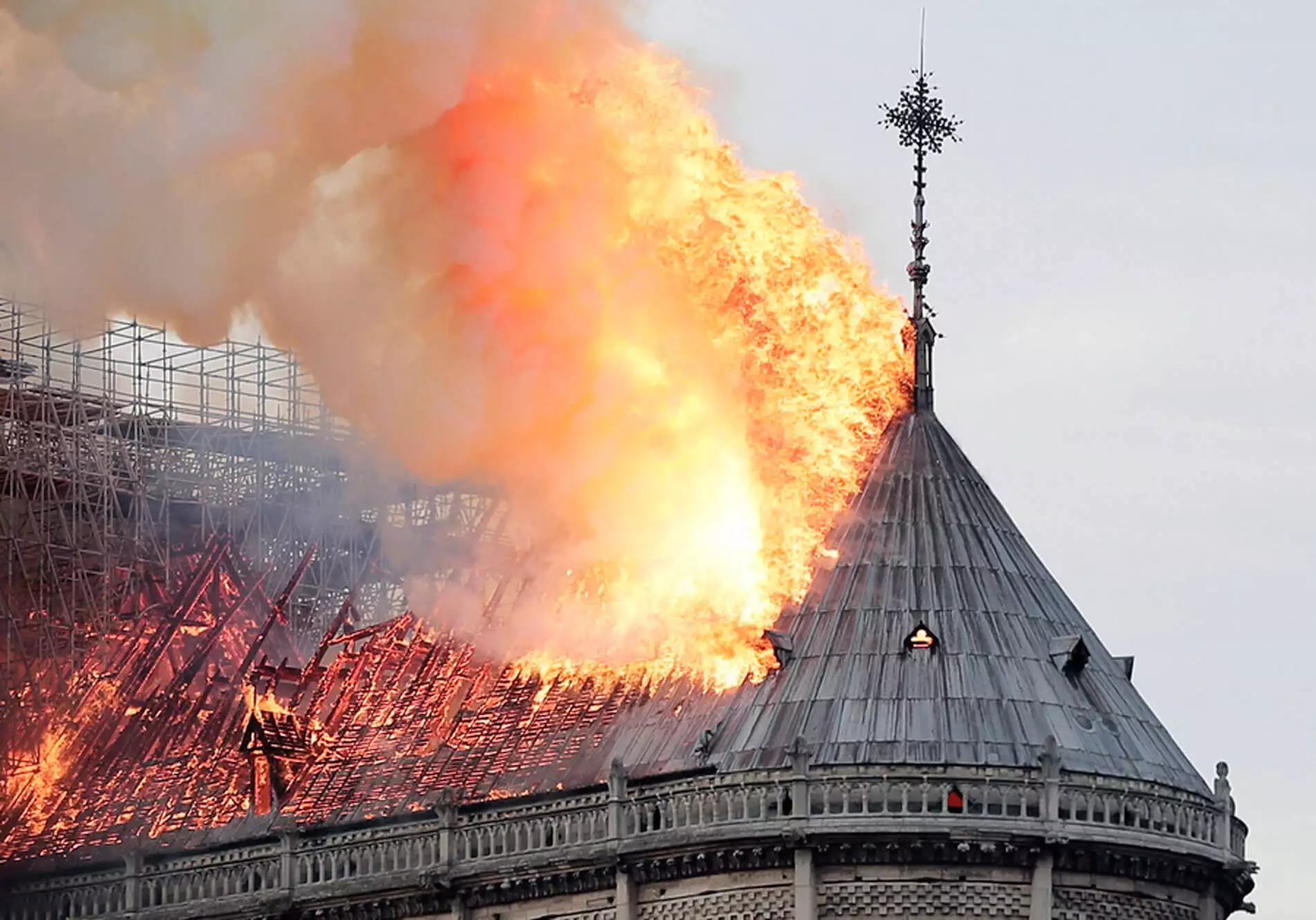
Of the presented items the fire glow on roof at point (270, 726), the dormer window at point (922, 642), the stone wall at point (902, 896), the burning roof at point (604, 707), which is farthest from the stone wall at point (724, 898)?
the dormer window at point (922, 642)

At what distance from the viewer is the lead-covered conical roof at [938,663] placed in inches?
3824

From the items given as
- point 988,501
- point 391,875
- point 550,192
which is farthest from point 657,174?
point 391,875

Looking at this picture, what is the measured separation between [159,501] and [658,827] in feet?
93.6

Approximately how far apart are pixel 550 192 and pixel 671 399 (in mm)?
6552

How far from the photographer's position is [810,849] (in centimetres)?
9544

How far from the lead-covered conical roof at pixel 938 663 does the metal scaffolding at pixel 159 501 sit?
15.0 m

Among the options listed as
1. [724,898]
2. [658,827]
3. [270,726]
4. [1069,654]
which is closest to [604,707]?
[658,827]

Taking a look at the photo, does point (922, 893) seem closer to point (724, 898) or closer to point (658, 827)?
point (724, 898)

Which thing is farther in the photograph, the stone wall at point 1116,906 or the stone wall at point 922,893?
the stone wall at point 1116,906

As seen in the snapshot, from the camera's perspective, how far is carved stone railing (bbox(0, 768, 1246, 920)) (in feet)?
313

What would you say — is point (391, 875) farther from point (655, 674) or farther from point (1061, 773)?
point (1061, 773)

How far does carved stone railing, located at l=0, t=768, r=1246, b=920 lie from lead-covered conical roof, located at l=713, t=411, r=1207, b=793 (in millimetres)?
776

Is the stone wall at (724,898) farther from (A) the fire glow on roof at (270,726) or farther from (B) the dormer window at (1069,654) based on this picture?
(B) the dormer window at (1069,654)

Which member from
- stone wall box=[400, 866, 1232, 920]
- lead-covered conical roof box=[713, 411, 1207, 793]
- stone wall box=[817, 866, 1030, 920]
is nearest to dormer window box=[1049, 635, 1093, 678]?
lead-covered conical roof box=[713, 411, 1207, 793]
